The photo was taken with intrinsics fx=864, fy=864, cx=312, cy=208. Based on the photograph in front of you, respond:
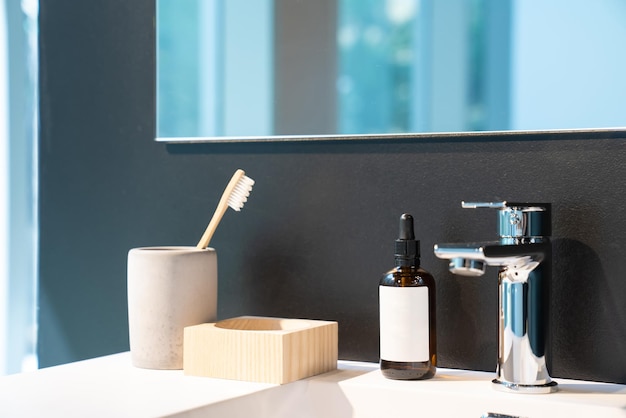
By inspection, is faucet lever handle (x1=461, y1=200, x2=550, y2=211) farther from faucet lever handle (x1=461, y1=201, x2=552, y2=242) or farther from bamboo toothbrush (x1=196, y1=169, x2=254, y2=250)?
bamboo toothbrush (x1=196, y1=169, x2=254, y2=250)

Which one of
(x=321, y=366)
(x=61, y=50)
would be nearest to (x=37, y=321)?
(x=61, y=50)

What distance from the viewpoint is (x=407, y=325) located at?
0.94m

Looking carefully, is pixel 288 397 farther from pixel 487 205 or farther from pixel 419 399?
pixel 487 205

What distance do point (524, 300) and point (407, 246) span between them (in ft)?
0.46

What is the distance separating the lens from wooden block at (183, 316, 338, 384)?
0.94m

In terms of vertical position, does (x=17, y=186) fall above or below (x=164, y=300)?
above

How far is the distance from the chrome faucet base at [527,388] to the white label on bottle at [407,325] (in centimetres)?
9

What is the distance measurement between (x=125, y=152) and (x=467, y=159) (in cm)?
51

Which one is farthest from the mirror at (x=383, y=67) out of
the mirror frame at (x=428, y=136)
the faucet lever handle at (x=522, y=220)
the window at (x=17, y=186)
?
the window at (x=17, y=186)

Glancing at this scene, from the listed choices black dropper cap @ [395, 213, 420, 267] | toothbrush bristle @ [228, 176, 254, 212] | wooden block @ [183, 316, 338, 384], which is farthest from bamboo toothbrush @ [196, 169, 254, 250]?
black dropper cap @ [395, 213, 420, 267]

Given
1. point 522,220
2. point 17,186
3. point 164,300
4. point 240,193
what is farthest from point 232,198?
point 17,186

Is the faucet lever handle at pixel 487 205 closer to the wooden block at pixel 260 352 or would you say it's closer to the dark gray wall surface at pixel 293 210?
the dark gray wall surface at pixel 293 210

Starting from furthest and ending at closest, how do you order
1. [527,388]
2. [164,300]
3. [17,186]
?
[17,186], [164,300], [527,388]

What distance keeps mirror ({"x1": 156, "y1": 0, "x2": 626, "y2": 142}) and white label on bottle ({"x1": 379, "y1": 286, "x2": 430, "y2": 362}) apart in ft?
0.69
